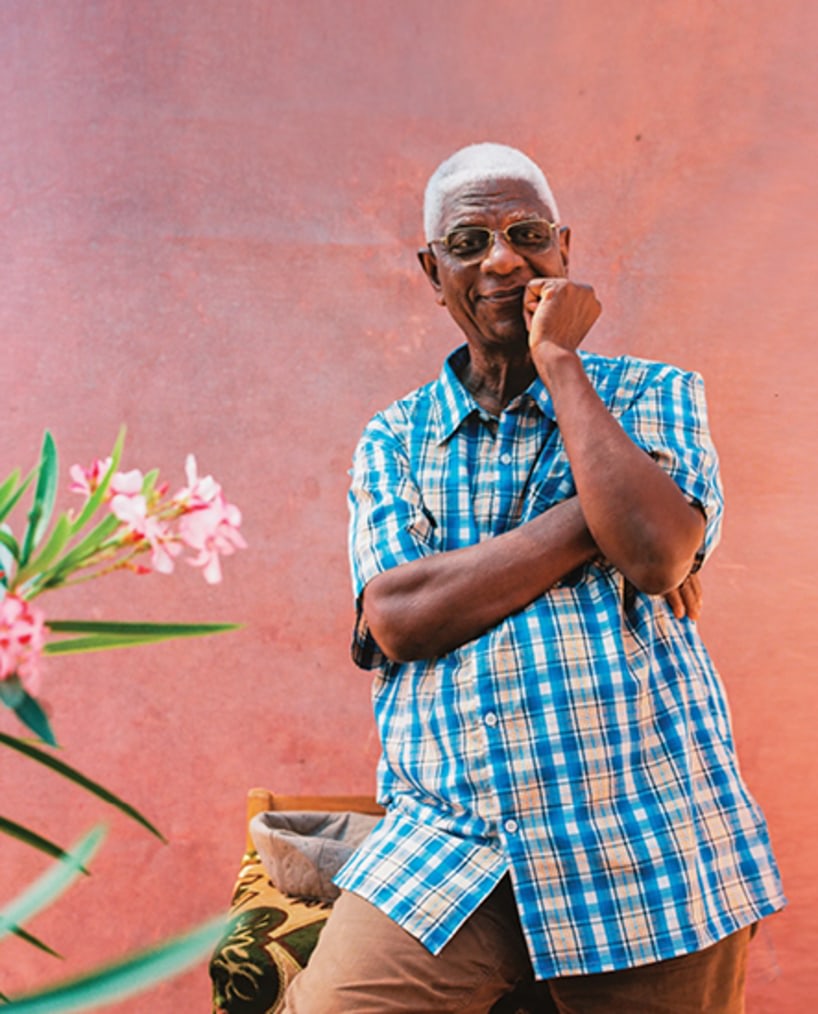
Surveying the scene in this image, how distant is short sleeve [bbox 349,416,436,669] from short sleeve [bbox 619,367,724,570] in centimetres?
34

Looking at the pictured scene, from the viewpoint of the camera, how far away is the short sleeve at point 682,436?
5.32ft

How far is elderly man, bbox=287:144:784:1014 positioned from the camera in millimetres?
1479

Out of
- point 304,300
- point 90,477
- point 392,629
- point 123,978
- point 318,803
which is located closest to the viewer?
point 123,978

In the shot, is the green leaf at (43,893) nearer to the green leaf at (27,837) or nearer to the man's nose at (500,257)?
the green leaf at (27,837)

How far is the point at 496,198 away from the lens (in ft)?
6.10

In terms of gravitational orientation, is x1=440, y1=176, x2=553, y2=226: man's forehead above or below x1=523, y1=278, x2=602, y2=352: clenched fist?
above

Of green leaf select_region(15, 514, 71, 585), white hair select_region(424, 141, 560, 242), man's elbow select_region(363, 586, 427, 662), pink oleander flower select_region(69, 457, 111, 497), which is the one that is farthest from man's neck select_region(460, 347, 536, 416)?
green leaf select_region(15, 514, 71, 585)

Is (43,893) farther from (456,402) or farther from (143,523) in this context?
(456,402)

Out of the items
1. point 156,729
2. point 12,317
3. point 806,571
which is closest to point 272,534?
point 156,729

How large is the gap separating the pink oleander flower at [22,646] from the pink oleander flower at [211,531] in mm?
112

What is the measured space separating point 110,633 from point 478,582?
3.16ft

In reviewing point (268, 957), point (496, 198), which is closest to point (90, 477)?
point (496, 198)

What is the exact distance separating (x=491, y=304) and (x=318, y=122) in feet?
4.41

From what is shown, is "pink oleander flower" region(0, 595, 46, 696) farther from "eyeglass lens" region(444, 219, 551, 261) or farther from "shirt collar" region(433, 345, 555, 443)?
"eyeglass lens" region(444, 219, 551, 261)
